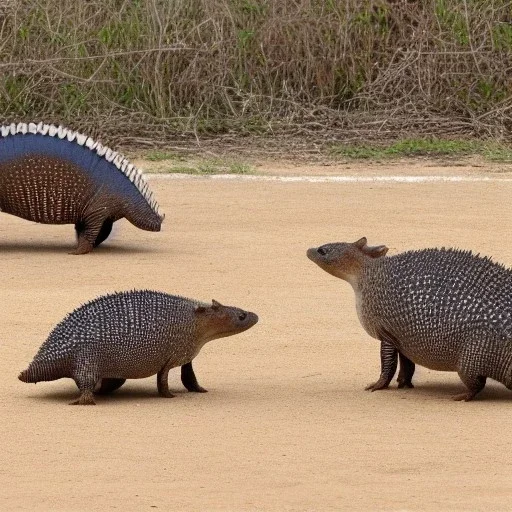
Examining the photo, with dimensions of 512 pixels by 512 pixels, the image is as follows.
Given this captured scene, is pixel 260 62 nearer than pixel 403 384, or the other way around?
pixel 403 384

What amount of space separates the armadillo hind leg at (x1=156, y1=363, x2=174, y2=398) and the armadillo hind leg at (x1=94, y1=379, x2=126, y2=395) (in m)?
0.22

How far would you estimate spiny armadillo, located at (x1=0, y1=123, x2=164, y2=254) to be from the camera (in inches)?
531

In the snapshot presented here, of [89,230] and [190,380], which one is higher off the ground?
[190,380]

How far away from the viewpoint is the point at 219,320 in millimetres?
8609

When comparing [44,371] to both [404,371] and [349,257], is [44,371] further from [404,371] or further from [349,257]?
[404,371]

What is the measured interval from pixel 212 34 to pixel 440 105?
10.9 feet

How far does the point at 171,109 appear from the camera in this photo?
69.8ft

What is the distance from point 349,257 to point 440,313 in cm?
81

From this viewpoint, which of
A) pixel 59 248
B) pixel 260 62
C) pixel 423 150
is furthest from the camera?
pixel 260 62

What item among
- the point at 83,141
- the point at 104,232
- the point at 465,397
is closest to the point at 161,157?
the point at 104,232

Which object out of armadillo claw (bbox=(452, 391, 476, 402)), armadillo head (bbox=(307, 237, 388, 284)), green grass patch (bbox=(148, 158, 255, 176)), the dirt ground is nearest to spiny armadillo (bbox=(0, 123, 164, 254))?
the dirt ground

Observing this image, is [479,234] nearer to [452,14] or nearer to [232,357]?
[232,357]

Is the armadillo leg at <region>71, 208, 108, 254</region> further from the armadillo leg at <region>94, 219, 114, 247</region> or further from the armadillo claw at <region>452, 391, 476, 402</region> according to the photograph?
the armadillo claw at <region>452, 391, 476, 402</region>

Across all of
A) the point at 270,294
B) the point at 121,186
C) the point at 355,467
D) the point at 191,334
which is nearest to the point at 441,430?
the point at 355,467
